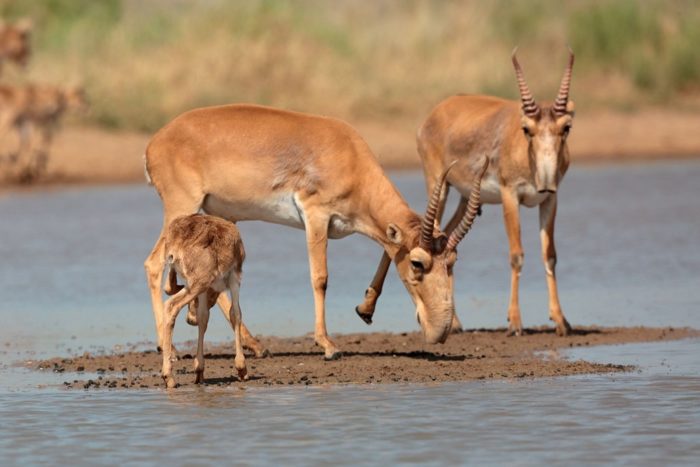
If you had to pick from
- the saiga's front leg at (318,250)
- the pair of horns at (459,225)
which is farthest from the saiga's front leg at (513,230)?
the pair of horns at (459,225)

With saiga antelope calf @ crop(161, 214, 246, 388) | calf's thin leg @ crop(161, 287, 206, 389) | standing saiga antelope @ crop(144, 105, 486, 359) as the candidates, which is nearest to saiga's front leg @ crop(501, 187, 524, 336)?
standing saiga antelope @ crop(144, 105, 486, 359)

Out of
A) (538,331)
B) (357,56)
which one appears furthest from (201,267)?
(357,56)

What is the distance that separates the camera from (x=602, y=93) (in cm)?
3200

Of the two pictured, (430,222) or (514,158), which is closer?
(430,222)

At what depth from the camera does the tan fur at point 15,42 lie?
29.1 metres

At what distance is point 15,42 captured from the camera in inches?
1157

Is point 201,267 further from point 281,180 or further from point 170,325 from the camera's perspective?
point 281,180

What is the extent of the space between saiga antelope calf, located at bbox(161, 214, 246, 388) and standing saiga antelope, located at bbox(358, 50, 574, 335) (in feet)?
5.56

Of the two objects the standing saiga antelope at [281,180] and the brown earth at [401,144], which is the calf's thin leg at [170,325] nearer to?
the standing saiga antelope at [281,180]

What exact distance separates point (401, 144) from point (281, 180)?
15980mm

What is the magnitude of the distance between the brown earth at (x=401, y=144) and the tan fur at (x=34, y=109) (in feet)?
1.22

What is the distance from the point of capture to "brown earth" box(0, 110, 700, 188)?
26281 mm

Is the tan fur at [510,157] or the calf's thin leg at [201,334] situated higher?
the tan fur at [510,157]

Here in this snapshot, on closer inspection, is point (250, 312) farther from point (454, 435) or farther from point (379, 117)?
point (379, 117)
